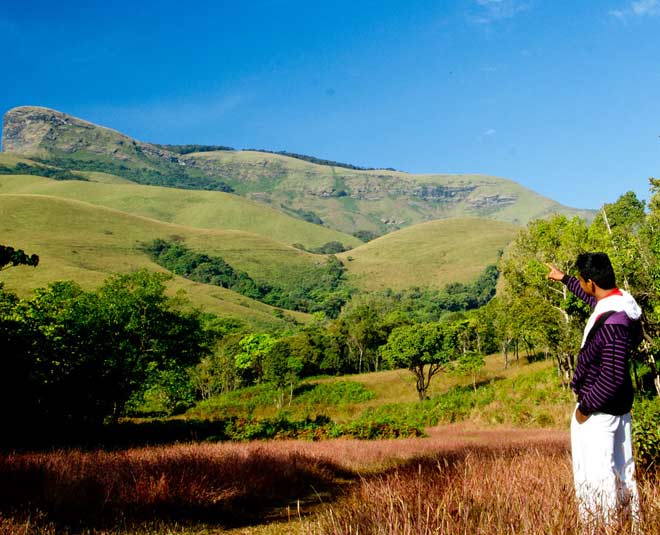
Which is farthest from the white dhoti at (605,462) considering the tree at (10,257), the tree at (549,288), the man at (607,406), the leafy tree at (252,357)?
the leafy tree at (252,357)

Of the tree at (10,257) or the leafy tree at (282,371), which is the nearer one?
the tree at (10,257)

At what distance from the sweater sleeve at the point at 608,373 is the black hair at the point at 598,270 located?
39 cm

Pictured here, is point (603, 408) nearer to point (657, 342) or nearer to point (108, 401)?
point (108, 401)

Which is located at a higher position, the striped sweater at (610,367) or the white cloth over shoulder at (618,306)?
the white cloth over shoulder at (618,306)

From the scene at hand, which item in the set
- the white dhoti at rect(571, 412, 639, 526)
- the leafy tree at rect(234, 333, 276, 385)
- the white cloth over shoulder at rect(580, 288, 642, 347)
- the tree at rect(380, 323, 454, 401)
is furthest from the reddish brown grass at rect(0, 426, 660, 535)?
the leafy tree at rect(234, 333, 276, 385)

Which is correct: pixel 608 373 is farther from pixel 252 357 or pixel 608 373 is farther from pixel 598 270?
pixel 252 357

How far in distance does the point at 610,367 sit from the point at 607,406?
0.29 meters

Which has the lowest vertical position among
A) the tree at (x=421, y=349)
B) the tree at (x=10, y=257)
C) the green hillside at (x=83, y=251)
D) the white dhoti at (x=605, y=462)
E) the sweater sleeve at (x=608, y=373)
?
the tree at (x=421, y=349)

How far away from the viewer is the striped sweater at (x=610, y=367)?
345cm

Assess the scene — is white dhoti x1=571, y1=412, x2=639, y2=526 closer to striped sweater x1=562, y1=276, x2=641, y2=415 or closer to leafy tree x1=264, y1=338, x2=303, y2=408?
striped sweater x1=562, y1=276, x2=641, y2=415

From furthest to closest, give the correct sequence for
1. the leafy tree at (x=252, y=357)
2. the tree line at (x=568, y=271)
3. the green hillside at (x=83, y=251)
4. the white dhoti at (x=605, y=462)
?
1. the green hillside at (x=83, y=251)
2. the leafy tree at (x=252, y=357)
3. the tree line at (x=568, y=271)
4. the white dhoti at (x=605, y=462)

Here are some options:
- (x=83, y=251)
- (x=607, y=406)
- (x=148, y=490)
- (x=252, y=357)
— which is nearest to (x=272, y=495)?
(x=148, y=490)

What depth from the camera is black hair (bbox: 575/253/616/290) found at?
3754mm

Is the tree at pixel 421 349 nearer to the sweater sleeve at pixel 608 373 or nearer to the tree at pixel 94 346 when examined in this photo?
the tree at pixel 94 346
